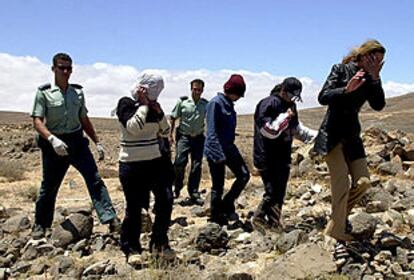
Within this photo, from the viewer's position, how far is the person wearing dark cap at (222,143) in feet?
25.3

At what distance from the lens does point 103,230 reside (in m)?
8.02

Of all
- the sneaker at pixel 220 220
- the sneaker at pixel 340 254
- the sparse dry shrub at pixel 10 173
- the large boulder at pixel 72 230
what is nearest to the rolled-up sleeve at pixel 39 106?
the large boulder at pixel 72 230

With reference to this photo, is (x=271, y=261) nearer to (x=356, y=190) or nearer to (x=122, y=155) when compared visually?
→ (x=356, y=190)

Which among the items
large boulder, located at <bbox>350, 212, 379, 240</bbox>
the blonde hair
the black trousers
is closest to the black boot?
large boulder, located at <bbox>350, 212, 379, 240</bbox>

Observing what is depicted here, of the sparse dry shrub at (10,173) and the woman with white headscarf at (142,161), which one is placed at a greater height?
the woman with white headscarf at (142,161)

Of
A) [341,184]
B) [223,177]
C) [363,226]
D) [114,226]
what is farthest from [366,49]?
[114,226]

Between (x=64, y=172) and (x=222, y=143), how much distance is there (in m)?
1.88

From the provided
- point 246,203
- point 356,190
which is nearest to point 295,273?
point 356,190

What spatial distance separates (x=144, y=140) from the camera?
6.07 metres

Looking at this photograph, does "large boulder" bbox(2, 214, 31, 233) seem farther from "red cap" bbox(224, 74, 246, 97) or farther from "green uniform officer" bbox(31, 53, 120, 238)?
"red cap" bbox(224, 74, 246, 97)

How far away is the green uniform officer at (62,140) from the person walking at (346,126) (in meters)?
2.70

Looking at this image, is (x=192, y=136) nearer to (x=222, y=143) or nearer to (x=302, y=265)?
(x=222, y=143)

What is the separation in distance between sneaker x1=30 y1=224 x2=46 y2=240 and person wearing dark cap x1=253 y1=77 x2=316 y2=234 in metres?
2.42

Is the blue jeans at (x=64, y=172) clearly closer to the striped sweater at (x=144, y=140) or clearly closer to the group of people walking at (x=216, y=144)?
the group of people walking at (x=216, y=144)
